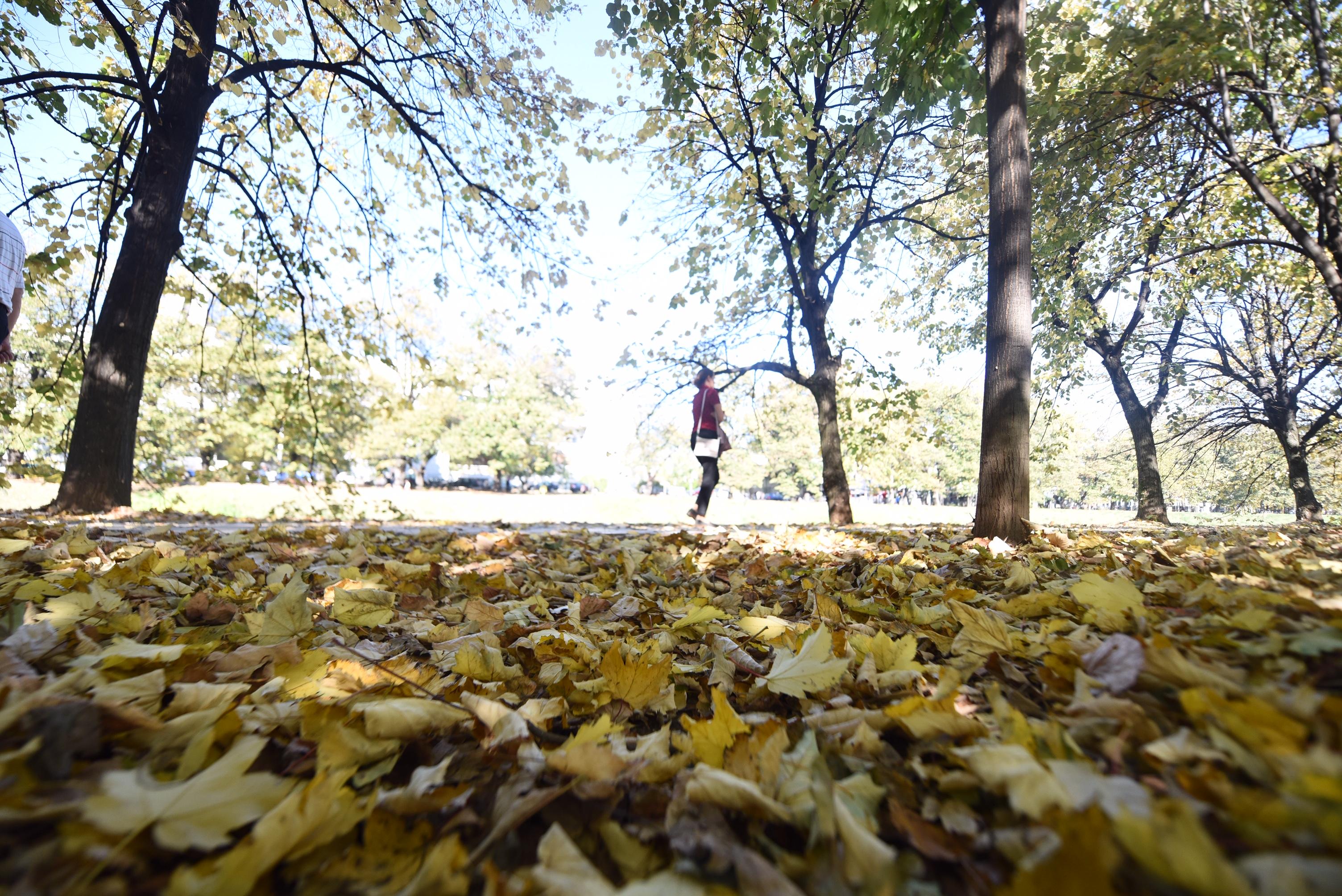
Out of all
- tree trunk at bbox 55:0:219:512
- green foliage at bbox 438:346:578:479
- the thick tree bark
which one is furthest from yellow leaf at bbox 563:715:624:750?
green foliage at bbox 438:346:578:479

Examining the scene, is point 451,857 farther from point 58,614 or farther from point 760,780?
point 58,614

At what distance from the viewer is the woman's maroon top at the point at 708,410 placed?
21.4 ft

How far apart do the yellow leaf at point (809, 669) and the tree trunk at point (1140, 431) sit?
14.0 metres

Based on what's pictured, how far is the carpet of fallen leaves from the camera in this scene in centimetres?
59

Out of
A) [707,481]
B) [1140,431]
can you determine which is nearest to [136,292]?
[707,481]

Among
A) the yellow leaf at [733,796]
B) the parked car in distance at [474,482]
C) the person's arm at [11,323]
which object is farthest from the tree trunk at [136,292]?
the parked car in distance at [474,482]

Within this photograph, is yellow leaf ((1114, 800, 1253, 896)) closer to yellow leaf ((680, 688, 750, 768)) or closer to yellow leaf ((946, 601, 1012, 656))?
yellow leaf ((680, 688, 750, 768))

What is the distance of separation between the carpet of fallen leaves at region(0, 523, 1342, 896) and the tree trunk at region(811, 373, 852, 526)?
6259 millimetres

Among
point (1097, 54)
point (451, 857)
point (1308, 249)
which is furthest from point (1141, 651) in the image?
point (1308, 249)

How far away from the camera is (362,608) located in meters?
1.70

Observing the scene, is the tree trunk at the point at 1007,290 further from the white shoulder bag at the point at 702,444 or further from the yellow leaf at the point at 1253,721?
the white shoulder bag at the point at 702,444

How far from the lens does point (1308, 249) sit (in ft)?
24.3

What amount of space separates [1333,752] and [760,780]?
66 centimetres

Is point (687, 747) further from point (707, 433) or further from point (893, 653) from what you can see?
point (707, 433)
